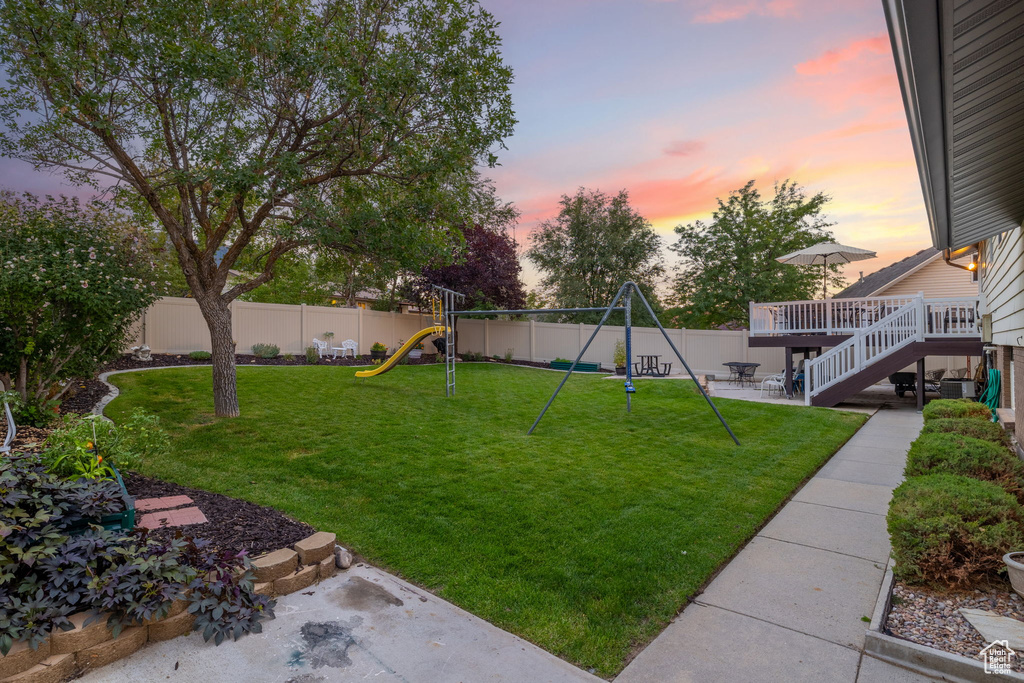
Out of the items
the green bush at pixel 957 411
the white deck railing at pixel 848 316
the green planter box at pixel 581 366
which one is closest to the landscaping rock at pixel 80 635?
the green bush at pixel 957 411

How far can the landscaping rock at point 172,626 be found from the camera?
→ 258 centimetres

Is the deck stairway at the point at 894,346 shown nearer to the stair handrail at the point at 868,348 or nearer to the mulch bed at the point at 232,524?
the stair handrail at the point at 868,348

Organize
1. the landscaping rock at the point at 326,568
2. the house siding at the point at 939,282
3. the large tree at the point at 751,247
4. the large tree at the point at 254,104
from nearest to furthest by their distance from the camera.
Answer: the landscaping rock at the point at 326,568 → the large tree at the point at 254,104 → the house siding at the point at 939,282 → the large tree at the point at 751,247

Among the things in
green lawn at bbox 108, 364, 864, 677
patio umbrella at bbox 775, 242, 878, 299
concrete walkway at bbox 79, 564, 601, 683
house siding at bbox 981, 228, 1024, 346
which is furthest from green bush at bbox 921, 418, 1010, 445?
patio umbrella at bbox 775, 242, 878, 299

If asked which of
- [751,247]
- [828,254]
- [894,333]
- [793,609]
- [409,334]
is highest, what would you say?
[751,247]

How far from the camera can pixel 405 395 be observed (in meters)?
10.3

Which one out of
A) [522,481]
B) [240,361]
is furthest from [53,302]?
[240,361]

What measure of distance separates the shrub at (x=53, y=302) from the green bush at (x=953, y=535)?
7874 mm

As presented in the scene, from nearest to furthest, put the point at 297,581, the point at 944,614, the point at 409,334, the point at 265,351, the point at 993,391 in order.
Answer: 1. the point at 944,614
2. the point at 297,581
3. the point at 993,391
4. the point at 265,351
5. the point at 409,334

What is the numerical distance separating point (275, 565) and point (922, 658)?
3514mm

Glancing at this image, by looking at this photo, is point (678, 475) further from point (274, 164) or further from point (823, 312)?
point (823, 312)

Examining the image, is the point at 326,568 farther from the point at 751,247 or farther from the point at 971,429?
the point at 751,247

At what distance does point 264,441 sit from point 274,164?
11.9 ft

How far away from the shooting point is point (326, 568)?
333 cm
